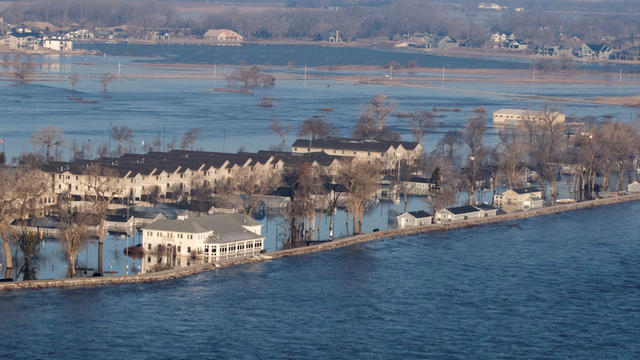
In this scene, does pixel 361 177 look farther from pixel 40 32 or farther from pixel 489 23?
pixel 489 23

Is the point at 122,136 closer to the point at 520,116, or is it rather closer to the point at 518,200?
the point at 518,200

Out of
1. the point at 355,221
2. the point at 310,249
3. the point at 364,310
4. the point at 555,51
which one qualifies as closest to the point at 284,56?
the point at 555,51

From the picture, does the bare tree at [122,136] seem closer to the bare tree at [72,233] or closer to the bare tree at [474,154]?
the bare tree at [474,154]

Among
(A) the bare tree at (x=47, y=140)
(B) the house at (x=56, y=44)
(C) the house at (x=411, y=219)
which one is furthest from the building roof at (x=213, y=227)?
(B) the house at (x=56, y=44)

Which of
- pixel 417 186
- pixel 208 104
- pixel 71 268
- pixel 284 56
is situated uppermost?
pixel 284 56

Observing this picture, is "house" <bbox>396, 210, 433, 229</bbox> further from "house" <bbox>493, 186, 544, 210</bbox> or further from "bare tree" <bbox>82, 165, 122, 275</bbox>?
"bare tree" <bbox>82, 165, 122, 275</bbox>

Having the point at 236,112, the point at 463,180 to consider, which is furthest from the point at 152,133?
the point at 463,180

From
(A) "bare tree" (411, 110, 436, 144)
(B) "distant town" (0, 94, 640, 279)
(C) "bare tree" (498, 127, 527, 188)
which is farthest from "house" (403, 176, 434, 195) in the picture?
(A) "bare tree" (411, 110, 436, 144)
